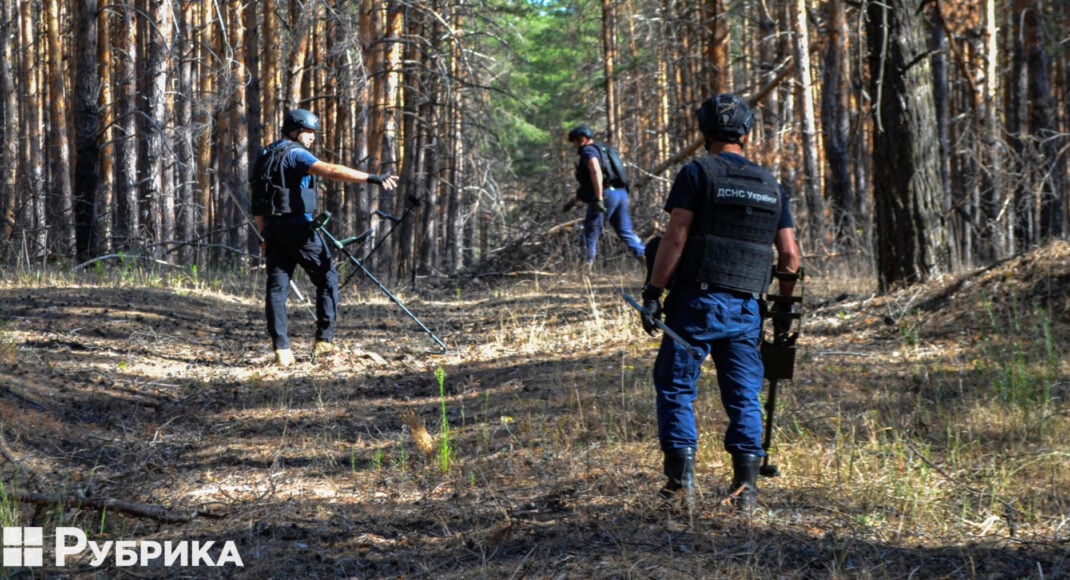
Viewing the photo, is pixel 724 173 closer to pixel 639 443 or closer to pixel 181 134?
pixel 639 443

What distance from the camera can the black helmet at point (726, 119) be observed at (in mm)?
4316

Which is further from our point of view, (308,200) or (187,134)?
(187,134)

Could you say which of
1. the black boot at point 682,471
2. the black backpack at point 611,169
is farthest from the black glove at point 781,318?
the black backpack at point 611,169

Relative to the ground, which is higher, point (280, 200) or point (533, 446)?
point (280, 200)

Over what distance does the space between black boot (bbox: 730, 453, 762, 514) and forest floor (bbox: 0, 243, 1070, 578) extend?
8cm

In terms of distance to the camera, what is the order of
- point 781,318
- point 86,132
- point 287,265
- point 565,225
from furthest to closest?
point 565,225 < point 86,132 < point 287,265 < point 781,318

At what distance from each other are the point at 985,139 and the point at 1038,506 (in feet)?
39.0

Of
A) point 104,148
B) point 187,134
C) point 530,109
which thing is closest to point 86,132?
point 187,134

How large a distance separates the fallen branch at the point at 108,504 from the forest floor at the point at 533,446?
12mm

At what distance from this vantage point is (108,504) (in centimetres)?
418

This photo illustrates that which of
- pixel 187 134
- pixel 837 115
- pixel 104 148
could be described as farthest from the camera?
pixel 104 148

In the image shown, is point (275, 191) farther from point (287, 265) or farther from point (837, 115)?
point (837, 115)

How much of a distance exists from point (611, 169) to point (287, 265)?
4.94m

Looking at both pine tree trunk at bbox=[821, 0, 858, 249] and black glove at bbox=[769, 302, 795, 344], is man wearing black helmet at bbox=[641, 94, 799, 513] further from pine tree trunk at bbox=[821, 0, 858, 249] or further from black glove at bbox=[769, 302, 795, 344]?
pine tree trunk at bbox=[821, 0, 858, 249]
